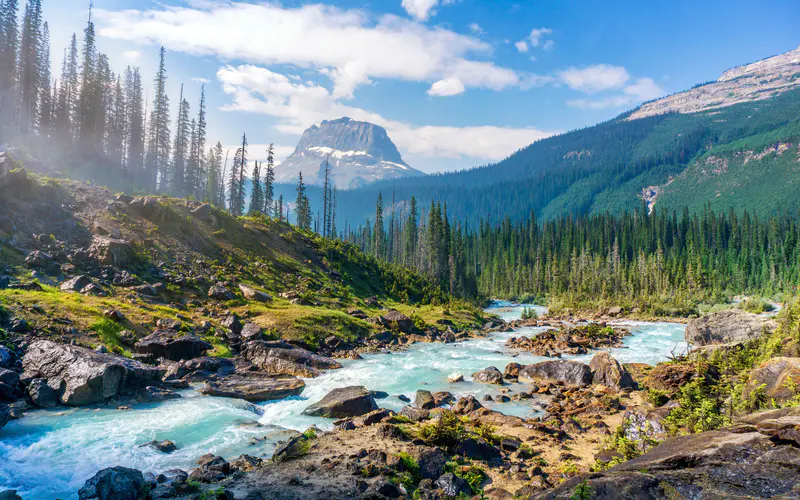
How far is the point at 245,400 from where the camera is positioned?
68.1 feet

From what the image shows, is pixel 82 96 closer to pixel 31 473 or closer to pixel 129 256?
pixel 129 256

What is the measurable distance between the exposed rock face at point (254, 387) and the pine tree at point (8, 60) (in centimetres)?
7237

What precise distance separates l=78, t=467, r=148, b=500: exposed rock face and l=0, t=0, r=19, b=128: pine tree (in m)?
80.2

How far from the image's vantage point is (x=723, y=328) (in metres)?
38.2

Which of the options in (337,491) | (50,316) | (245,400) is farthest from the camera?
(50,316)

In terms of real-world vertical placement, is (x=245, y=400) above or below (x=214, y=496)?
below

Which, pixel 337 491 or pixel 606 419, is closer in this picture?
pixel 337 491

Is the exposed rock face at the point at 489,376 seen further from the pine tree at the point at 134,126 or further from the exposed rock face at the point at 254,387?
the pine tree at the point at 134,126

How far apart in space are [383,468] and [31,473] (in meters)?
11.1

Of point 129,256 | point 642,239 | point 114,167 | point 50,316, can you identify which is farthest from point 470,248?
point 50,316

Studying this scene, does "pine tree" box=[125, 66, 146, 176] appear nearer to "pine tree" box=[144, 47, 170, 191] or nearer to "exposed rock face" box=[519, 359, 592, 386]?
"pine tree" box=[144, 47, 170, 191]

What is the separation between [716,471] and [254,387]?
20.4 meters

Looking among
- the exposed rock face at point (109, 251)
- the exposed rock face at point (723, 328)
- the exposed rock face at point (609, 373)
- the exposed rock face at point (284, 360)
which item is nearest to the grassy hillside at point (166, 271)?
the exposed rock face at point (109, 251)

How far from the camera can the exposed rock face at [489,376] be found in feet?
86.2
